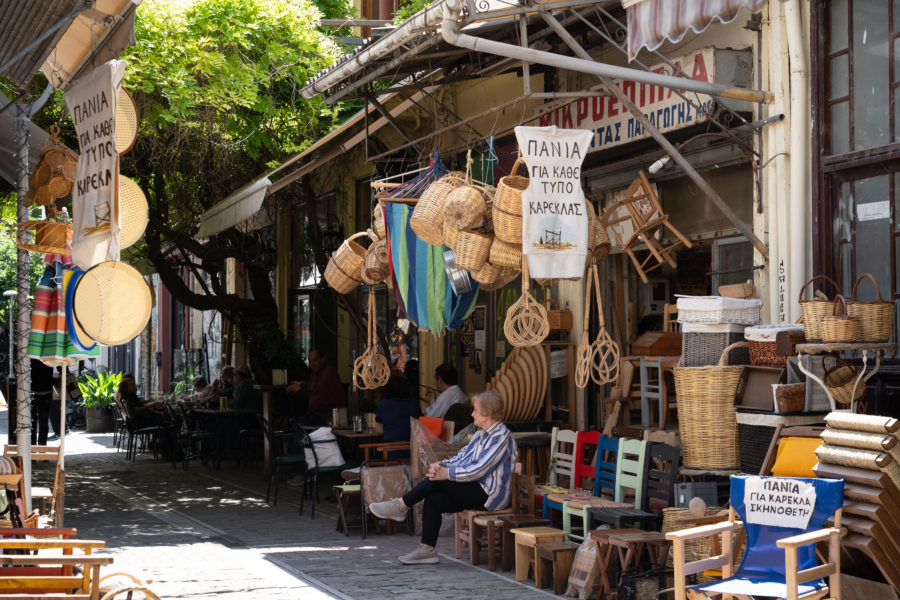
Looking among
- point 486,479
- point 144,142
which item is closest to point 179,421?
point 144,142

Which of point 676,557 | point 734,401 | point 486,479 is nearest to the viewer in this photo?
point 676,557

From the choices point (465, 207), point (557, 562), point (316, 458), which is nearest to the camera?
point (557, 562)

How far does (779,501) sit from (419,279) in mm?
4631

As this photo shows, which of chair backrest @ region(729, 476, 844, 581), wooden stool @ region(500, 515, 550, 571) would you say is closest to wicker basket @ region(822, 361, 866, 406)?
chair backrest @ region(729, 476, 844, 581)

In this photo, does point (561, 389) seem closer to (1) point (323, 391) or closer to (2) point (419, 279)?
(2) point (419, 279)

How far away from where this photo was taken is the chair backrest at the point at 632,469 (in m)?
7.73

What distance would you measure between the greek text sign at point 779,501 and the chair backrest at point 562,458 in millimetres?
3218

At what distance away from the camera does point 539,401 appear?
10531 mm

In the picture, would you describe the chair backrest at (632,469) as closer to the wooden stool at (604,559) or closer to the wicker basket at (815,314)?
the wooden stool at (604,559)

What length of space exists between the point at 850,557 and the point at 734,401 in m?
1.52

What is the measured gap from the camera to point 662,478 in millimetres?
7574

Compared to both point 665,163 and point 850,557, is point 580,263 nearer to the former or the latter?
point 665,163

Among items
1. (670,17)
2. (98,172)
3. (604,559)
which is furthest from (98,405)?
(670,17)

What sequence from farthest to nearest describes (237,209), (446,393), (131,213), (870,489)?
(237,209), (446,393), (131,213), (870,489)
